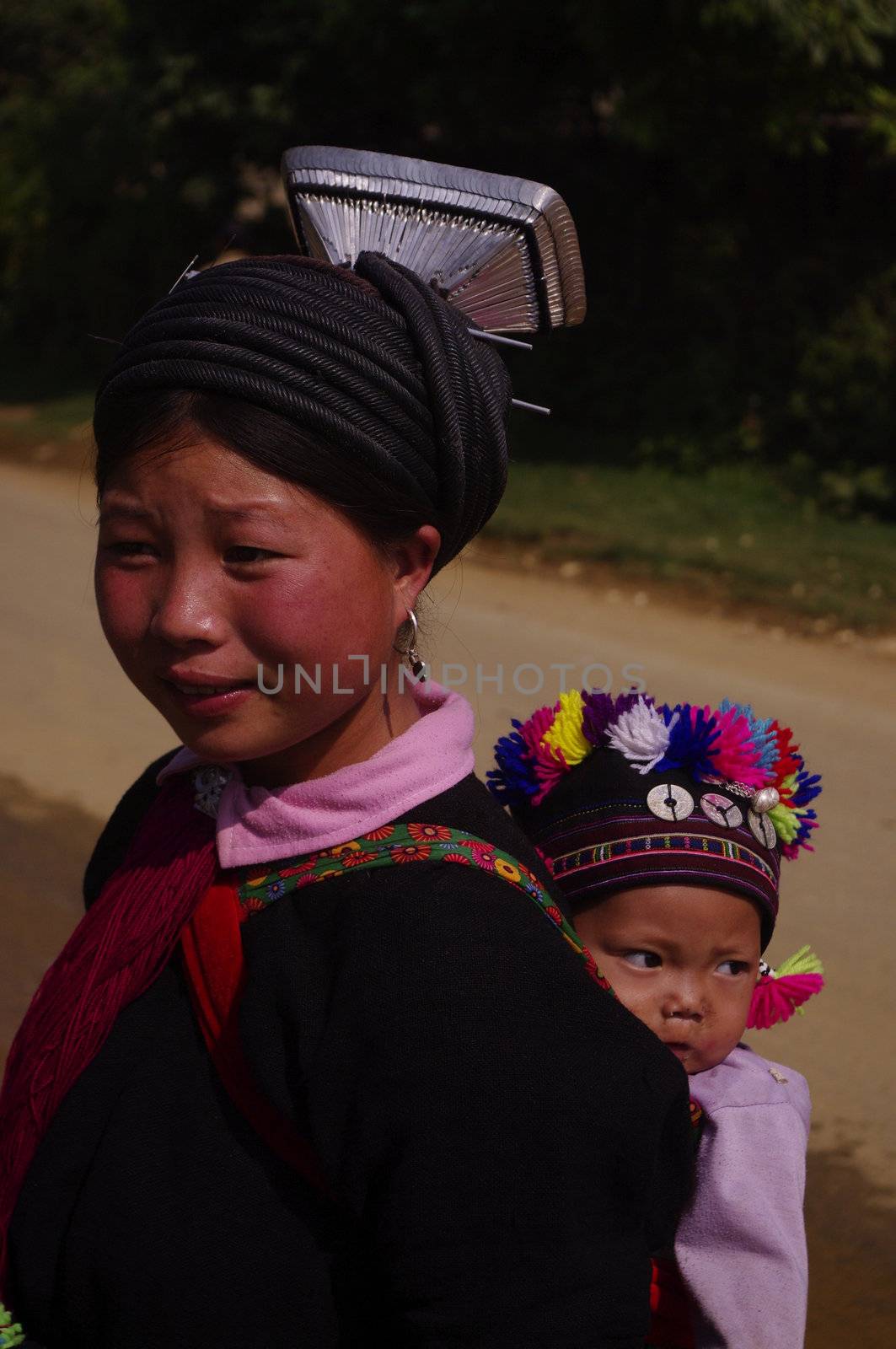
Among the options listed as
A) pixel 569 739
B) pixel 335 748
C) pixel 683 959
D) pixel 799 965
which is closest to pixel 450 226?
pixel 335 748

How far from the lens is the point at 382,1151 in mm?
1272

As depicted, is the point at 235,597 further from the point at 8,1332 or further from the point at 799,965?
the point at 799,965

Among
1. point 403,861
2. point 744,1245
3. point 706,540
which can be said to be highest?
point 706,540

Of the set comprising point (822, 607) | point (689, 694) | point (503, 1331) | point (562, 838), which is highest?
point (822, 607)

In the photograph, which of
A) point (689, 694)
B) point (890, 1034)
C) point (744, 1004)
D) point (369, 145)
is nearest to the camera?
point (744, 1004)

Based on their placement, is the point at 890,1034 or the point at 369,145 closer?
the point at 890,1034

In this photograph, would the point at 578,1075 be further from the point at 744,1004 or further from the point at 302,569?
the point at 744,1004

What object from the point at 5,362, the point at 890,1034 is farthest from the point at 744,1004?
the point at 5,362

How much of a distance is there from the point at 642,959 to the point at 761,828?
9.6 inches

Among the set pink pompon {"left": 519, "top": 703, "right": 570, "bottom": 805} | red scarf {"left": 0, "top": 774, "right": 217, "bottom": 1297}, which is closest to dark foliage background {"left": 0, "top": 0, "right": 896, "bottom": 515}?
pink pompon {"left": 519, "top": 703, "right": 570, "bottom": 805}

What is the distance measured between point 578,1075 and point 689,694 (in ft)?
16.1

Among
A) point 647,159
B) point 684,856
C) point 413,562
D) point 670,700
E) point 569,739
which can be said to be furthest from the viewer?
point 647,159

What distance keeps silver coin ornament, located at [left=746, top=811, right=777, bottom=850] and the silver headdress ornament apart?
73 centimetres

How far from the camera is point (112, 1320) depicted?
139 centimetres
